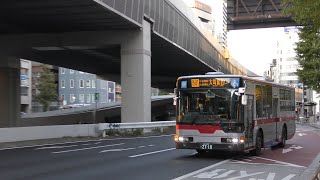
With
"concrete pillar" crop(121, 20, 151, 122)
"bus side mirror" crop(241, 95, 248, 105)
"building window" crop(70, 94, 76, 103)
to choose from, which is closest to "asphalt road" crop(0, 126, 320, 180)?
"bus side mirror" crop(241, 95, 248, 105)

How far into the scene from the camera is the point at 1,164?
616 inches

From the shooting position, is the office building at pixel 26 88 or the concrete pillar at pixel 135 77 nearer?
the concrete pillar at pixel 135 77

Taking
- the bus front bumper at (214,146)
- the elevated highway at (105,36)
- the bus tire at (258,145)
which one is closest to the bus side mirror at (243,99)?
the bus front bumper at (214,146)

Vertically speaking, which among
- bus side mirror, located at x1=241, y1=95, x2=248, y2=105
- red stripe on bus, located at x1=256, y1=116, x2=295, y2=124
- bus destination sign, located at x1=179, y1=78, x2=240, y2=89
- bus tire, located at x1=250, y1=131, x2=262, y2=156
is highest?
bus destination sign, located at x1=179, y1=78, x2=240, y2=89

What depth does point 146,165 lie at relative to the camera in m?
15.4

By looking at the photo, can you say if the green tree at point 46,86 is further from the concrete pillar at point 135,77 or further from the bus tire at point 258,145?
the bus tire at point 258,145

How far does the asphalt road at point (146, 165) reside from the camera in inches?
516

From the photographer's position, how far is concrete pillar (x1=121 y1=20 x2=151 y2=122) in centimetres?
3416

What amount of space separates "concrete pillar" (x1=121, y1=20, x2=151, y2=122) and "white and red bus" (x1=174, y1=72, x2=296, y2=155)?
16.2m

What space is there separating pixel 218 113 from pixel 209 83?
43.4 inches

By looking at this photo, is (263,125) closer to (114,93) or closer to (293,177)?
(293,177)

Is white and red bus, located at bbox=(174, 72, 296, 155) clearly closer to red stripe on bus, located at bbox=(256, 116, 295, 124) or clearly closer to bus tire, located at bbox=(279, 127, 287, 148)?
red stripe on bus, located at bbox=(256, 116, 295, 124)

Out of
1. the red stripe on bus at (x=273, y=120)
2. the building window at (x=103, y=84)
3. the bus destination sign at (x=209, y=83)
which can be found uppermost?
the building window at (x=103, y=84)

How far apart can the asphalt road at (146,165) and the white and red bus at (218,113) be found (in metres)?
0.66
